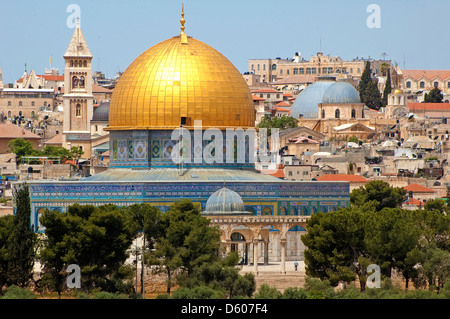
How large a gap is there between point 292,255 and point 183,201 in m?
5.02

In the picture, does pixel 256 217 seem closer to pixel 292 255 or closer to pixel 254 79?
pixel 292 255

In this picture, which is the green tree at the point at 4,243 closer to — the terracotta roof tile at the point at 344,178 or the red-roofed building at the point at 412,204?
Answer: the red-roofed building at the point at 412,204

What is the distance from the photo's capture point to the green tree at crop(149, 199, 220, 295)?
145ft

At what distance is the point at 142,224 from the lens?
46.2 meters

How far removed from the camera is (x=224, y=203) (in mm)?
49156

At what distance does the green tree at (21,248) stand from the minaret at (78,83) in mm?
65365

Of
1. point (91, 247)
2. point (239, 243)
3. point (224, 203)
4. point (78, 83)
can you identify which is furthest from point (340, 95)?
point (91, 247)

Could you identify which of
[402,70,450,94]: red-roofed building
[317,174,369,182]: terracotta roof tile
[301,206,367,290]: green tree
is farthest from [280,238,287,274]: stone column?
[402,70,450,94]: red-roofed building

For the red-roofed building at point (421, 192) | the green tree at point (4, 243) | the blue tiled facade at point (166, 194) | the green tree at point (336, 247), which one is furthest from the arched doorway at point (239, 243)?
the red-roofed building at point (421, 192)

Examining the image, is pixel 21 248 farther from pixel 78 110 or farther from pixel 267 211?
pixel 78 110

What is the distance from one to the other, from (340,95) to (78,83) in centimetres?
1868

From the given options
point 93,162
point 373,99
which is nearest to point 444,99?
point 373,99

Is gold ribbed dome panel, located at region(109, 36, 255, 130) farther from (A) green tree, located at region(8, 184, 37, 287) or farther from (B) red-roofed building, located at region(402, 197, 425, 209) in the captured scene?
(B) red-roofed building, located at region(402, 197, 425, 209)

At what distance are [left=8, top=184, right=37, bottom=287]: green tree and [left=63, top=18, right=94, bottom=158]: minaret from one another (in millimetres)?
65365
